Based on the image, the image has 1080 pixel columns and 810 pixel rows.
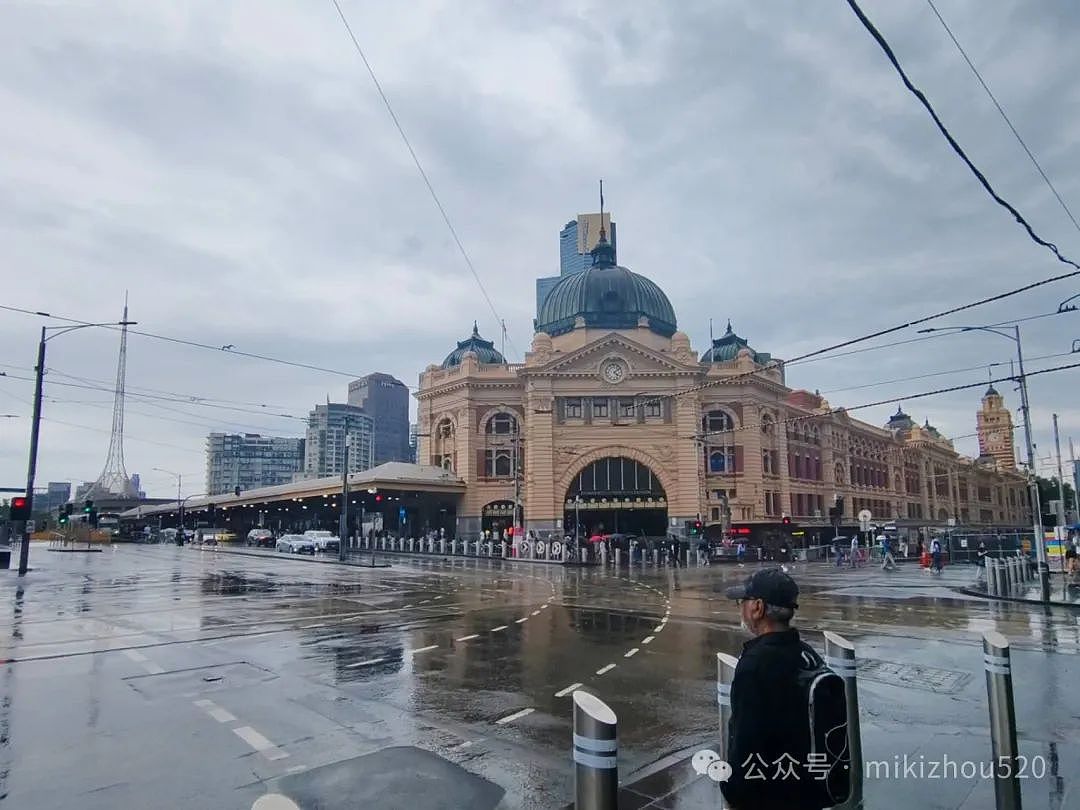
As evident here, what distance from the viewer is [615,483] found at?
59.8m

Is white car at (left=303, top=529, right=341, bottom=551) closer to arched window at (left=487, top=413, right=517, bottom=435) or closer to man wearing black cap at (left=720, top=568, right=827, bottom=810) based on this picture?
arched window at (left=487, top=413, right=517, bottom=435)

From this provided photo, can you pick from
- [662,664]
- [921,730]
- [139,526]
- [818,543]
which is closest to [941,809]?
[921,730]

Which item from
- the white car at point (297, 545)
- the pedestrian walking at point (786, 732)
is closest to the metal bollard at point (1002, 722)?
the pedestrian walking at point (786, 732)

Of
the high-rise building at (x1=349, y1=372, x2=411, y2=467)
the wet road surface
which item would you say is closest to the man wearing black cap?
the wet road surface

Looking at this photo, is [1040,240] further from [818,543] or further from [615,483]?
[818,543]

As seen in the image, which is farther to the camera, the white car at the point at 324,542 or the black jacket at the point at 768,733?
the white car at the point at 324,542

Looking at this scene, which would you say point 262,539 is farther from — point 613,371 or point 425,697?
point 425,697

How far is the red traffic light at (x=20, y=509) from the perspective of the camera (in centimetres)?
2841

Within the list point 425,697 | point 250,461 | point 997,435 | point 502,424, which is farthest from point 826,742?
point 250,461

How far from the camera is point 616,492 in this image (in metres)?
59.3

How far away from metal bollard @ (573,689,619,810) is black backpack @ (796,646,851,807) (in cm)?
87

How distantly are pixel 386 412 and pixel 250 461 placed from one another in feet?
115

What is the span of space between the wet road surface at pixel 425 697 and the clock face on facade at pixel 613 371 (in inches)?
1618

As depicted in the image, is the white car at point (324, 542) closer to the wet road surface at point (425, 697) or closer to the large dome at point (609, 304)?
the large dome at point (609, 304)
